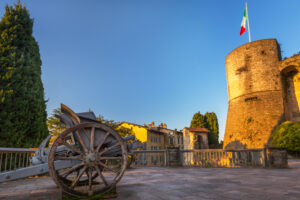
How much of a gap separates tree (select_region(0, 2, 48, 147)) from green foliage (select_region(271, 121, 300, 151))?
21.6 metres

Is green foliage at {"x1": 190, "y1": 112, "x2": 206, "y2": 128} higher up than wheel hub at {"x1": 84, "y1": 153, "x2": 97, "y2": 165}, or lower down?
higher up

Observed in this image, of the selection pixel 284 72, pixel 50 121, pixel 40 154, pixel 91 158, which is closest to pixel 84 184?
pixel 40 154

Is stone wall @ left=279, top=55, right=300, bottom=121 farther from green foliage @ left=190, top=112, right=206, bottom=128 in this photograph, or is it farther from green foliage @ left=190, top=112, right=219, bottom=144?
green foliage @ left=190, top=112, right=206, bottom=128

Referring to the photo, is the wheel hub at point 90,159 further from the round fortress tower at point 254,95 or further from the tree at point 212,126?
the tree at point 212,126

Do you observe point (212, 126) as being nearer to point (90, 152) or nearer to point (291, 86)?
point (291, 86)

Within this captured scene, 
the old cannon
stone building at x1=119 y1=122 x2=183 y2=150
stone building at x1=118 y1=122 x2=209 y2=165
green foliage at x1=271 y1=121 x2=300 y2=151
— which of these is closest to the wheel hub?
the old cannon

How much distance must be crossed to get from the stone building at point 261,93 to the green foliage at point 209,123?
19.8 meters

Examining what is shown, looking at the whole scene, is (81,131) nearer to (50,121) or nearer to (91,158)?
(91,158)

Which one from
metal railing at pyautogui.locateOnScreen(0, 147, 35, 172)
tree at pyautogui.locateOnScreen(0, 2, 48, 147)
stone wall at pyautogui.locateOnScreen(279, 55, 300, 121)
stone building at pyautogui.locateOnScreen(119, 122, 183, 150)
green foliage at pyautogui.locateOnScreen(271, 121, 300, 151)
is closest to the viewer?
metal railing at pyautogui.locateOnScreen(0, 147, 35, 172)

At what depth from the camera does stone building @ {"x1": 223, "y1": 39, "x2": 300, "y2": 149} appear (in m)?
22.9

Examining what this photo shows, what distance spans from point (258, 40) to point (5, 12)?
2815 cm

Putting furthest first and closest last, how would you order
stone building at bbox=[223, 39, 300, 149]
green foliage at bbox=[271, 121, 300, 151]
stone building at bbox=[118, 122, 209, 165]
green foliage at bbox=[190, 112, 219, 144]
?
green foliage at bbox=[190, 112, 219, 144], stone building at bbox=[118, 122, 209, 165], stone building at bbox=[223, 39, 300, 149], green foliage at bbox=[271, 121, 300, 151]

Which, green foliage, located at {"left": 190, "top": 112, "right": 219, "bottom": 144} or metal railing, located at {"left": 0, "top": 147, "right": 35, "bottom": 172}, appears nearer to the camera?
metal railing, located at {"left": 0, "top": 147, "right": 35, "bottom": 172}

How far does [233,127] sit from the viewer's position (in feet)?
86.2
